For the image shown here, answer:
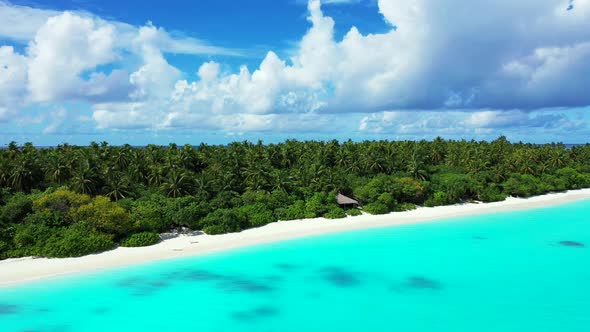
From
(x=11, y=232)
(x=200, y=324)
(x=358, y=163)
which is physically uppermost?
(x=358, y=163)

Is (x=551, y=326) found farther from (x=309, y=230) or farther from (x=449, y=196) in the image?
(x=449, y=196)

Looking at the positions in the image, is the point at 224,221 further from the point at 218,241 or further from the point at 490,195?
the point at 490,195

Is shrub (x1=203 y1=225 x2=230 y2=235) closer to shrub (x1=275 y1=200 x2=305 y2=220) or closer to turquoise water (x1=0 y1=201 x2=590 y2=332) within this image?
turquoise water (x1=0 y1=201 x2=590 y2=332)

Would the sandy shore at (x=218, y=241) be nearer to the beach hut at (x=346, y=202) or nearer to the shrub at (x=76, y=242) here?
the shrub at (x=76, y=242)

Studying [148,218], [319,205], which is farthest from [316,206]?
[148,218]

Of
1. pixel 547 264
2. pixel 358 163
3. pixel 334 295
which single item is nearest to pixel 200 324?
pixel 334 295

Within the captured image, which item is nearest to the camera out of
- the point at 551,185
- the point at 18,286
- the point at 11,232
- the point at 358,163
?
the point at 18,286
